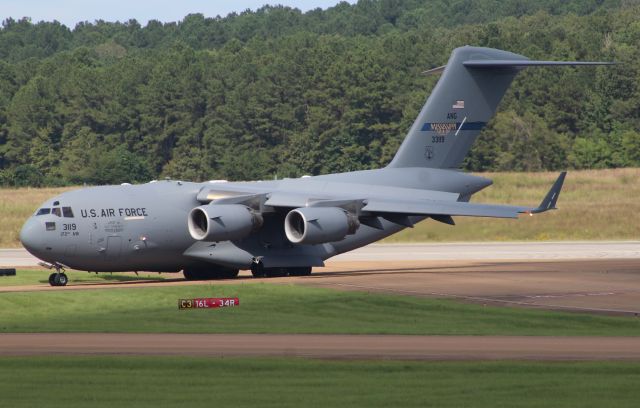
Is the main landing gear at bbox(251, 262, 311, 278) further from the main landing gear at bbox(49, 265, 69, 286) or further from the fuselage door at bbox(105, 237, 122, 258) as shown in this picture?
the main landing gear at bbox(49, 265, 69, 286)

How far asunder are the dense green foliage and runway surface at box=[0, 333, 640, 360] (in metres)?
84.4

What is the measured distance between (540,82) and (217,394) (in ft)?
362

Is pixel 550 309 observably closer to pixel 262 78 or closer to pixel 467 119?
pixel 467 119

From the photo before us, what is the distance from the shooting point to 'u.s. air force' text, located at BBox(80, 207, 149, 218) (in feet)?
124

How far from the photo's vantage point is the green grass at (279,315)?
26.6m

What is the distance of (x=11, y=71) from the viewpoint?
16162 cm

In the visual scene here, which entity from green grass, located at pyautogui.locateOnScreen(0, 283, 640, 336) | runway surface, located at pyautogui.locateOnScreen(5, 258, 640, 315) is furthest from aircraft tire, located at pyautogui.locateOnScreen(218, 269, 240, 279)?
green grass, located at pyautogui.locateOnScreen(0, 283, 640, 336)

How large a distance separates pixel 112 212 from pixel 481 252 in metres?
17.9

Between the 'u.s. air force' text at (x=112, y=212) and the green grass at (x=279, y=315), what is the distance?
422 centimetres

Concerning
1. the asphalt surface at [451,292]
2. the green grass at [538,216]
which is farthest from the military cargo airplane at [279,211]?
the green grass at [538,216]

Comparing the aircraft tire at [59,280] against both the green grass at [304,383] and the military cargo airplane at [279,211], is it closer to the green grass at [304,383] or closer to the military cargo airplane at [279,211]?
the military cargo airplane at [279,211]

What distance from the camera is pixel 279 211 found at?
131ft

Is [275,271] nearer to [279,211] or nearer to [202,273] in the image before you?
[279,211]

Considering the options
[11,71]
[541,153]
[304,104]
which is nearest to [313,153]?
[304,104]
